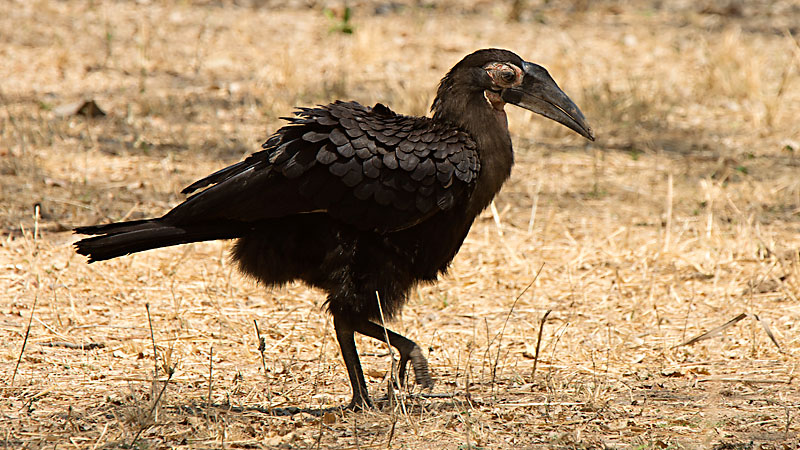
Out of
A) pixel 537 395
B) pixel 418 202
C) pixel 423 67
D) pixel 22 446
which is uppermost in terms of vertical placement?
pixel 423 67

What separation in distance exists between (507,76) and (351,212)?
0.93m

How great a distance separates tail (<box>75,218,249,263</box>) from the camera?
350 centimetres

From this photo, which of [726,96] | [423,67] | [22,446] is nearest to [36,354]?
[22,446]

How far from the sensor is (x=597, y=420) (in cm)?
338

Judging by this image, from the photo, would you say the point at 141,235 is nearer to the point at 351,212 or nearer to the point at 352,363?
the point at 351,212

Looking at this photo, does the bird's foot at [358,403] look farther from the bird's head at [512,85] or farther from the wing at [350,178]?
the bird's head at [512,85]

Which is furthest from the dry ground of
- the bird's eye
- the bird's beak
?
the bird's eye

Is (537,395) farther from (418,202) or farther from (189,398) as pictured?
(189,398)

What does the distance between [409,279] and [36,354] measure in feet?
5.57

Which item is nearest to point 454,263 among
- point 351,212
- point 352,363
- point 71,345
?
point 352,363

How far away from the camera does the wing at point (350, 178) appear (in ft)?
11.4

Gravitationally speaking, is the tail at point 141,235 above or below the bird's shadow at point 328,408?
above

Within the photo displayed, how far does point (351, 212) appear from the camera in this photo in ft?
11.4

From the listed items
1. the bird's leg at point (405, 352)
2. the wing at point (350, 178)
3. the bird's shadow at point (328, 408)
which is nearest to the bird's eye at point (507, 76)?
the wing at point (350, 178)
